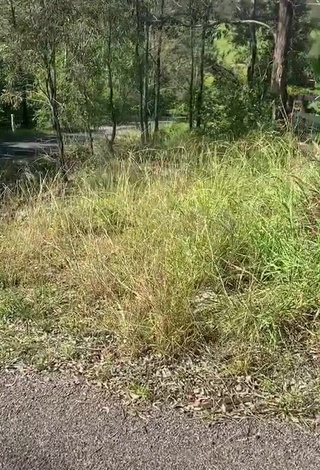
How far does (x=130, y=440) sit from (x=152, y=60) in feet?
50.6

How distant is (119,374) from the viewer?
272 centimetres

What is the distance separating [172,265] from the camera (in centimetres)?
339

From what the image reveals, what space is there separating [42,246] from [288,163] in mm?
2362

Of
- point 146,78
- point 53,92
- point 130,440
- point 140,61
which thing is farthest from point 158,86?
point 130,440

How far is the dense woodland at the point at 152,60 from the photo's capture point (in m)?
10.8

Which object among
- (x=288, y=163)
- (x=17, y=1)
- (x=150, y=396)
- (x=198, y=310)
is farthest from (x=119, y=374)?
(x=17, y=1)

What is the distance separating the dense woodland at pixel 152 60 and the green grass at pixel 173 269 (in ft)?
12.5

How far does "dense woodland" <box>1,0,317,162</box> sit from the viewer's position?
10.8 meters

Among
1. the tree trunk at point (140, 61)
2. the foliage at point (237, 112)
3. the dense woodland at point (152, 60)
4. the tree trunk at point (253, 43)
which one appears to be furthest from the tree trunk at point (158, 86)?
the foliage at point (237, 112)

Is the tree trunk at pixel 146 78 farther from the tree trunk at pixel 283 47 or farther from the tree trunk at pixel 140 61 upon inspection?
the tree trunk at pixel 283 47

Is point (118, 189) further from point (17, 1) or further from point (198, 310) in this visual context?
point (17, 1)

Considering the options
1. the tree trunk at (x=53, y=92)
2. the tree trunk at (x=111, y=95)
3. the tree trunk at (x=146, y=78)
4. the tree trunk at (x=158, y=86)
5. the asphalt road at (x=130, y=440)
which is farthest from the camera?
the tree trunk at (x=158, y=86)

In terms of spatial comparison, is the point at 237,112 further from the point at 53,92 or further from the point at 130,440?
the point at 130,440

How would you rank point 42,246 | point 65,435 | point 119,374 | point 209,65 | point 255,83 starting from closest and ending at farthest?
point 65,435, point 119,374, point 42,246, point 255,83, point 209,65
